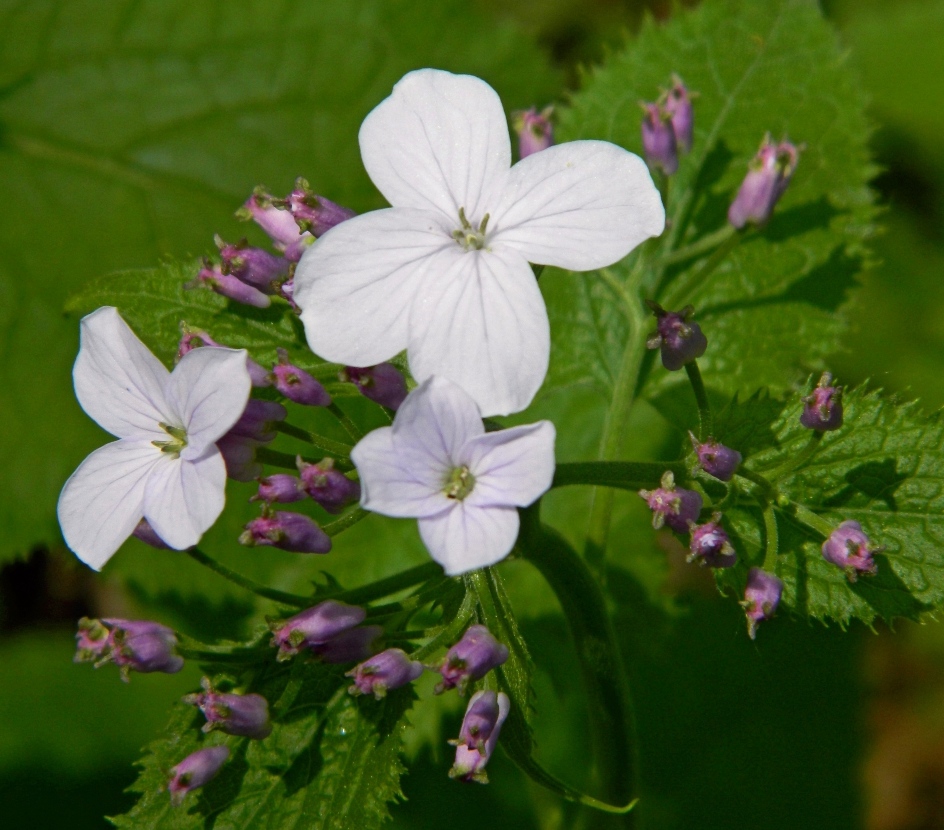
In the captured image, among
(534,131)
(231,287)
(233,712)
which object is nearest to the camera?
(233,712)

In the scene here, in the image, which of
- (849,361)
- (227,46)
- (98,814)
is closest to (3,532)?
(98,814)

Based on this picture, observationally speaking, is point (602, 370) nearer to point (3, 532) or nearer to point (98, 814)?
point (3, 532)

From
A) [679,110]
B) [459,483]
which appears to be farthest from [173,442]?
[679,110]

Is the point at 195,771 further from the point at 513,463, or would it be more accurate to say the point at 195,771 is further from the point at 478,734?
the point at 513,463

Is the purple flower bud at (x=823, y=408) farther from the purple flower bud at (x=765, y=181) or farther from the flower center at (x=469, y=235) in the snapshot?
the flower center at (x=469, y=235)

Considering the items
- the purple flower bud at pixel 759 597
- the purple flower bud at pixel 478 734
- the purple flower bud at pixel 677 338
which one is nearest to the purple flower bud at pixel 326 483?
the purple flower bud at pixel 478 734

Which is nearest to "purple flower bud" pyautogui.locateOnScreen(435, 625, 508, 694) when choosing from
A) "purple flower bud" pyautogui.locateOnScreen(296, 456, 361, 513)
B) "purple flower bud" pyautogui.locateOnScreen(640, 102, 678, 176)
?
"purple flower bud" pyautogui.locateOnScreen(296, 456, 361, 513)
